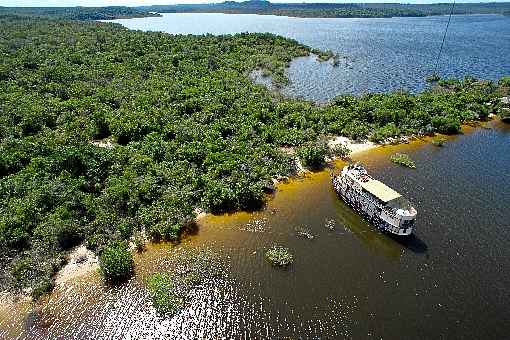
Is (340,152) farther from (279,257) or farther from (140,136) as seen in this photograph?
(140,136)

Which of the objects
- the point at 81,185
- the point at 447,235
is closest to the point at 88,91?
the point at 81,185

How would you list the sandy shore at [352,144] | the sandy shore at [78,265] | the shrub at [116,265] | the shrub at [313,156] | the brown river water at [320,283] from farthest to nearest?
the sandy shore at [352,144] → the shrub at [313,156] → the sandy shore at [78,265] → the shrub at [116,265] → the brown river water at [320,283]

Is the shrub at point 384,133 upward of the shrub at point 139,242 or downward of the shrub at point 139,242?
downward

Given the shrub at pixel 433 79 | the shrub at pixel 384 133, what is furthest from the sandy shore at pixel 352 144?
the shrub at pixel 433 79

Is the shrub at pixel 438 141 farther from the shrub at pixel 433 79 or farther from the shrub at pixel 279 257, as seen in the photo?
the shrub at pixel 433 79

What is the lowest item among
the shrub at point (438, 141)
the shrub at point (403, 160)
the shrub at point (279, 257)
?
the shrub at point (438, 141)

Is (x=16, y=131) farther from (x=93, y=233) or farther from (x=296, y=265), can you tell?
(x=296, y=265)

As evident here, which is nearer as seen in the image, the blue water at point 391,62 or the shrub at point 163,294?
the shrub at point 163,294
